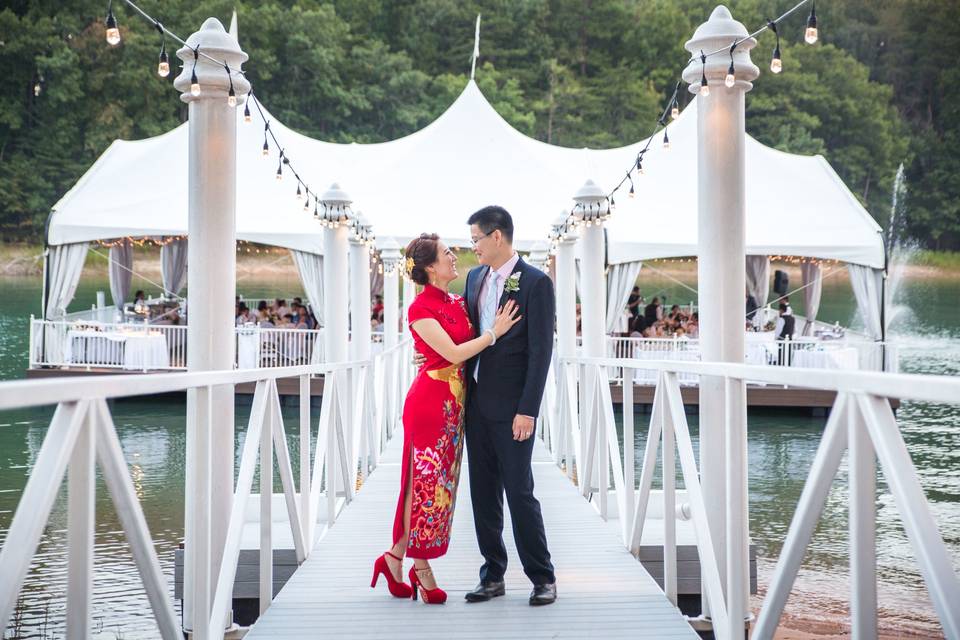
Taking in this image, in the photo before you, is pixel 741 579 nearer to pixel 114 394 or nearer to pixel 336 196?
pixel 114 394

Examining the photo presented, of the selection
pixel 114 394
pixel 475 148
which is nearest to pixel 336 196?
pixel 114 394

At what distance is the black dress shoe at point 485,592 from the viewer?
162 inches

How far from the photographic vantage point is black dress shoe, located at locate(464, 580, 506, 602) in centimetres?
411

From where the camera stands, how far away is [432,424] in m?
4.05

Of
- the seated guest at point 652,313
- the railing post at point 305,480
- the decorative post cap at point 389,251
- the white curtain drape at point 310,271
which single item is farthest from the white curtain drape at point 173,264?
Result: the railing post at point 305,480

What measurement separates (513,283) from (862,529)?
199cm

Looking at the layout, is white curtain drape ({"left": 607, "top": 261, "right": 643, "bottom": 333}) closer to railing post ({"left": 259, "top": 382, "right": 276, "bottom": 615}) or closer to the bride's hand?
the bride's hand

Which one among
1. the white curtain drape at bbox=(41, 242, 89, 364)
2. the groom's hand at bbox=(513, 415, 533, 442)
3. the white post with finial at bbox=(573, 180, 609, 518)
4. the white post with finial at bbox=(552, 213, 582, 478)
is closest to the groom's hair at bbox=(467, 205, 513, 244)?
the groom's hand at bbox=(513, 415, 533, 442)

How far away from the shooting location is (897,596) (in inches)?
259

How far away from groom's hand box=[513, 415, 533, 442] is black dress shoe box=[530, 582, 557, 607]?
1.93ft

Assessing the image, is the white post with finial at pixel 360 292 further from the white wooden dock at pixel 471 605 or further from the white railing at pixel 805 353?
the white railing at pixel 805 353

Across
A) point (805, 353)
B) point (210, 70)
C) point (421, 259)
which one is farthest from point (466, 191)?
point (421, 259)

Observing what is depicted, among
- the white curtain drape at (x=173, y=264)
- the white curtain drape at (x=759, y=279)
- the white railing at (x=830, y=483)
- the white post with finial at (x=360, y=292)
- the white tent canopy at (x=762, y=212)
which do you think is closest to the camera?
the white railing at (x=830, y=483)

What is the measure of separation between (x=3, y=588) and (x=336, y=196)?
265 inches
